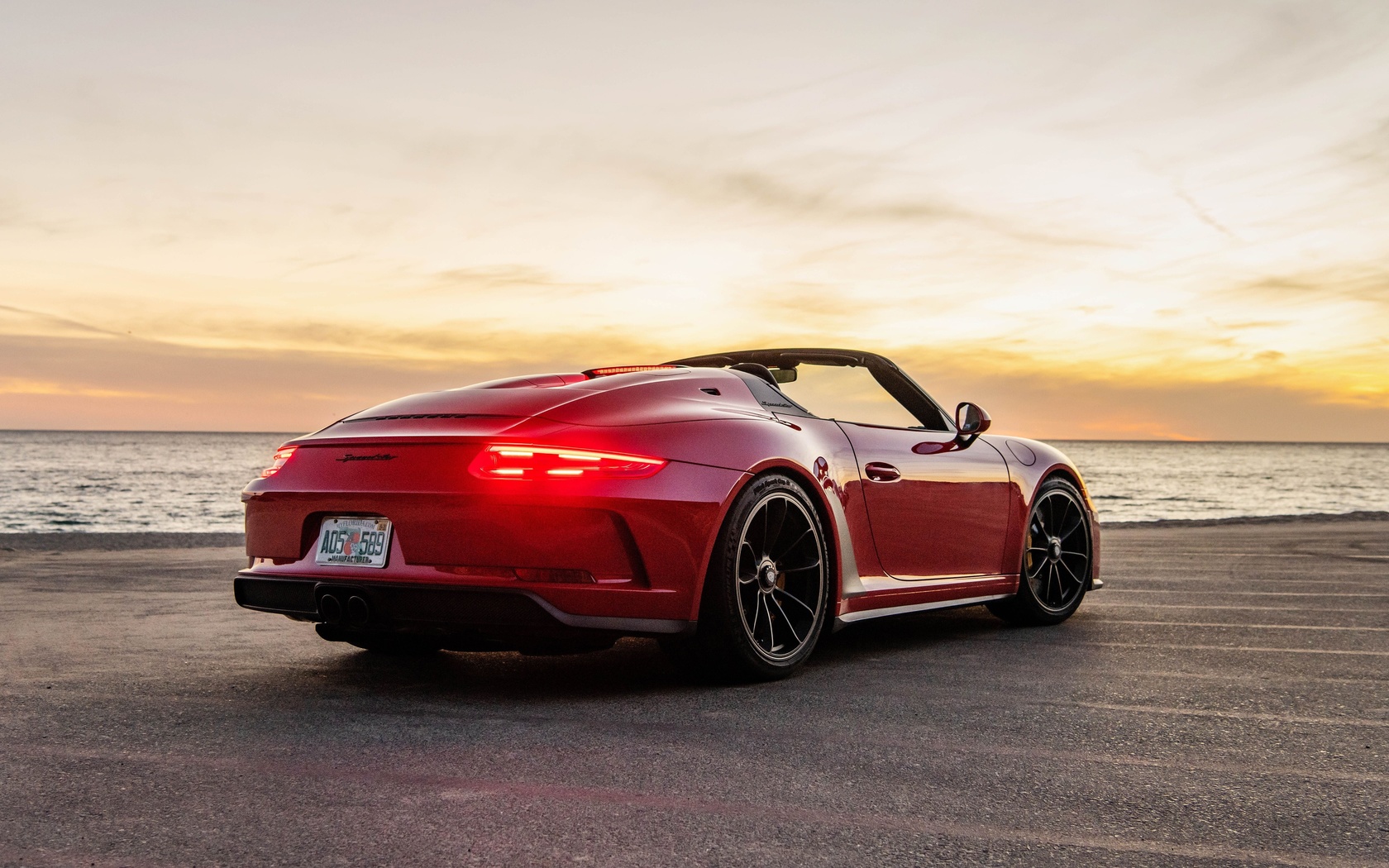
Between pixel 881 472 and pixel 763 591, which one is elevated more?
pixel 881 472

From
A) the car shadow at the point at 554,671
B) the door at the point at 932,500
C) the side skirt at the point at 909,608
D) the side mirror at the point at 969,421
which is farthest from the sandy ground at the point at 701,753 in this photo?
the side mirror at the point at 969,421

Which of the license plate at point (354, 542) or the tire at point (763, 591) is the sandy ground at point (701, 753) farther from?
the license plate at point (354, 542)

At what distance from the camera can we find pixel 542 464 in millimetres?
3906

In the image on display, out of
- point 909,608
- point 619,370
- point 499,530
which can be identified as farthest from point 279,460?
point 909,608

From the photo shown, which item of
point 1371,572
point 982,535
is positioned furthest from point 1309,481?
point 982,535

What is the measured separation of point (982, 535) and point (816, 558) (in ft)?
4.89

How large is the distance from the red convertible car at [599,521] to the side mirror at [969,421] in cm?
55

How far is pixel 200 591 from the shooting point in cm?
808

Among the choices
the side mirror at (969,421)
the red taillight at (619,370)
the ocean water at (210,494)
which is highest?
the red taillight at (619,370)

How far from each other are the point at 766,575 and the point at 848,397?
1319mm

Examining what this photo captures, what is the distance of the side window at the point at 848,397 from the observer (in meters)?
5.25

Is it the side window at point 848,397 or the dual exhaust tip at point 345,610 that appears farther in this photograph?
the side window at point 848,397

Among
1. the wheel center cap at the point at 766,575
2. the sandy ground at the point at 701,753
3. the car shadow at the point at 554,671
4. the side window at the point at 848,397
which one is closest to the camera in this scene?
the sandy ground at the point at 701,753

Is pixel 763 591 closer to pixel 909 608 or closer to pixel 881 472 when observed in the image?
pixel 881 472
